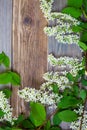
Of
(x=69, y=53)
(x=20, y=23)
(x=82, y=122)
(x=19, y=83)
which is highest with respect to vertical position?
(x=20, y=23)

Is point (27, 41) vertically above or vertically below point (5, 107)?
above

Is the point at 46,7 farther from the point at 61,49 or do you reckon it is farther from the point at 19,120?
the point at 19,120

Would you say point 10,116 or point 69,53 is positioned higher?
point 69,53

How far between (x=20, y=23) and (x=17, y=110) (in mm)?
337

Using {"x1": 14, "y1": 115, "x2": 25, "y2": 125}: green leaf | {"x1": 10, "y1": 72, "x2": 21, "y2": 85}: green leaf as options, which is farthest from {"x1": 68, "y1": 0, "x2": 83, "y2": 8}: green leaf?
{"x1": 14, "y1": 115, "x2": 25, "y2": 125}: green leaf

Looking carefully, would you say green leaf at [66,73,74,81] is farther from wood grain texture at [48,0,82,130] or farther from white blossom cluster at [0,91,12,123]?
white blossom cluster at [0,91,12,123]

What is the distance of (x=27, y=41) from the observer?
1.18 metres

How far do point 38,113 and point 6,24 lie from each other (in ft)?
1.17

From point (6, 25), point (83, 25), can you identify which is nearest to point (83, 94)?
point (83, 25)

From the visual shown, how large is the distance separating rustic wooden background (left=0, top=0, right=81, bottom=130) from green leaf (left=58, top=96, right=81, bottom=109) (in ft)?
0.42

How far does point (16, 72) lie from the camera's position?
3.92 feet

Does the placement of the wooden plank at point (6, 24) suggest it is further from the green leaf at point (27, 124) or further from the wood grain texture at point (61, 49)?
the green leaf at point (27, 124)

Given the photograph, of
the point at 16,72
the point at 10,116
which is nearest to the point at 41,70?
the point at 16,72

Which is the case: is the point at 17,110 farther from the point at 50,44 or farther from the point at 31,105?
the point at 50,44
